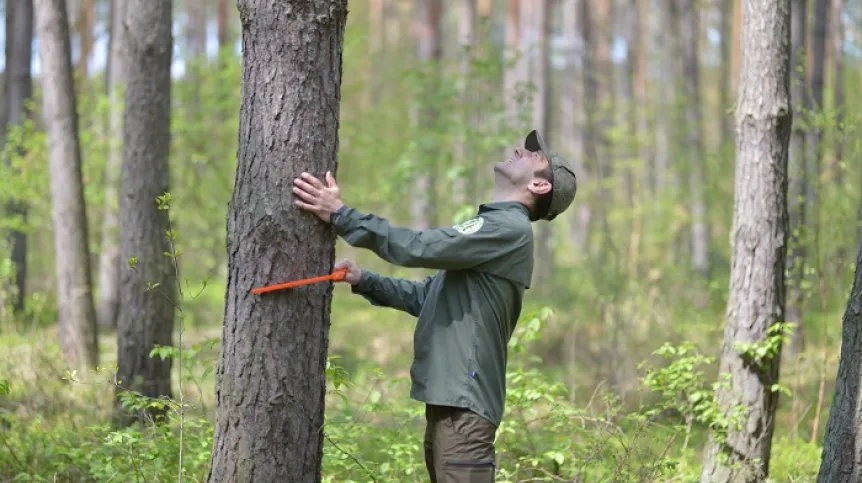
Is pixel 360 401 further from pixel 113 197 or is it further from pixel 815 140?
pixel 815 140

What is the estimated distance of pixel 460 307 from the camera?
387cm

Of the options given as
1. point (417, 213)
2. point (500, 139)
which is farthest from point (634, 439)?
point (417, 213)

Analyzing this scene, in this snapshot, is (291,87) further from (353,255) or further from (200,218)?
(353,255)

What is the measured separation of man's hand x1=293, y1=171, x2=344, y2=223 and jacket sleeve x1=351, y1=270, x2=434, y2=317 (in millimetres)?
478

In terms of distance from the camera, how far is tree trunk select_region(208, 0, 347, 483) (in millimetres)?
3732

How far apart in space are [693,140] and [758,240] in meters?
13.8

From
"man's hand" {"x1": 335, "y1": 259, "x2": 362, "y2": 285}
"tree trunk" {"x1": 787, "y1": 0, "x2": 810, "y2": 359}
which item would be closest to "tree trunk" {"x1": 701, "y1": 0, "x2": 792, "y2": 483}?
"tree trunk" {"x1": 787, "y1": 0, "x2": 810, "y2": 359}

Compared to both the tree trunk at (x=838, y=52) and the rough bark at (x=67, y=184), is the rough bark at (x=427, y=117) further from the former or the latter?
the tree trunk at (x=838, y=52)

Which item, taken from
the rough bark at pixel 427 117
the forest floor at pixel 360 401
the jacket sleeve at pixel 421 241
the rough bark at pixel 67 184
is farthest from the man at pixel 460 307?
the rough bark at pixel 427 117

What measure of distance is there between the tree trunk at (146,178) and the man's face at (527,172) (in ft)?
12.7

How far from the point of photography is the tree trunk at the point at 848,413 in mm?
4359

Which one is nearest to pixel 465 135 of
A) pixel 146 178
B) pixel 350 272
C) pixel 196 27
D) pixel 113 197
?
pixel 113 197

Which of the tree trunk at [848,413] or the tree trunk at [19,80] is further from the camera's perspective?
the tree trunk at [19,80]

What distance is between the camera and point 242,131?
12.6ft
